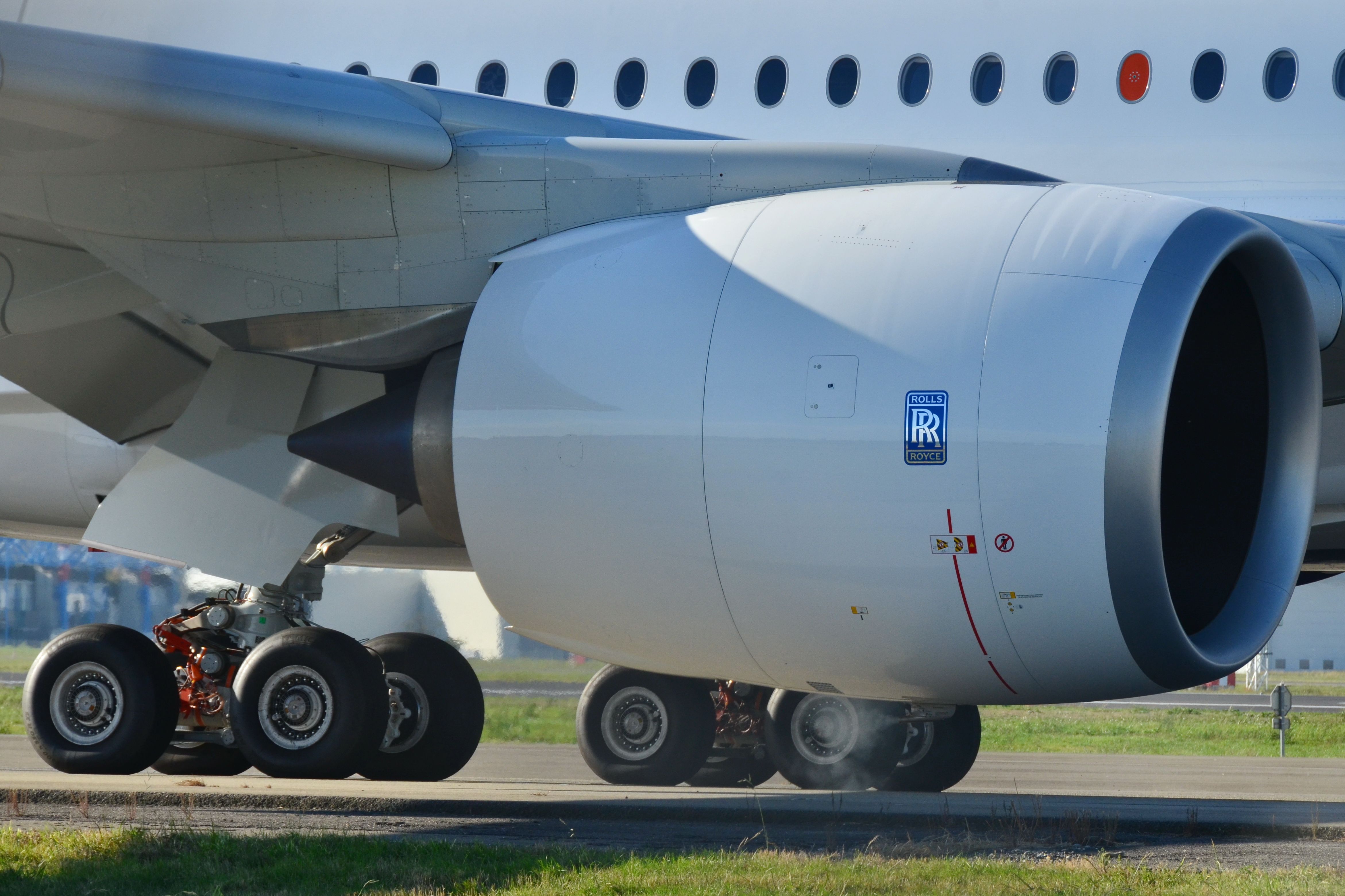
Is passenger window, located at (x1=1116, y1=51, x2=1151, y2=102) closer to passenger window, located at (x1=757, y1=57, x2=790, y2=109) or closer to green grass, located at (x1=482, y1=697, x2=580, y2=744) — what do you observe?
passenger window, located at (x1=757, y1=57, x2=790, y2=109)

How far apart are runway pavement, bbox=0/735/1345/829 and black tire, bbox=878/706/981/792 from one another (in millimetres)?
221

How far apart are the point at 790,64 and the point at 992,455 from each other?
4689 millimetres

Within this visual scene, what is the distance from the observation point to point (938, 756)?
376 inches

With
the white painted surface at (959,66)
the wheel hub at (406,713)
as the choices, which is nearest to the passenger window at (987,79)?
the white painted surface at (959,66)

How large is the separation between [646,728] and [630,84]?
399 cm

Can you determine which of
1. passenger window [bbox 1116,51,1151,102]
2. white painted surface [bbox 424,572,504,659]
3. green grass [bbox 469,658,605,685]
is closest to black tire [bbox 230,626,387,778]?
passenger window [bbox 1116,51,1151,102]

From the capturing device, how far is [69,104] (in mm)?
6219

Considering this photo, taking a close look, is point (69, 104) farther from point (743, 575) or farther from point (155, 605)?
point (155, 605)

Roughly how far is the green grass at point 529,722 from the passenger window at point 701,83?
857cm

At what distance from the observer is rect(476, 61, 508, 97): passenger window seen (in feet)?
32.4

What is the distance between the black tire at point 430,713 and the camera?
8.59 meters

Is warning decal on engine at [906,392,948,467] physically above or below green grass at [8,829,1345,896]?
above

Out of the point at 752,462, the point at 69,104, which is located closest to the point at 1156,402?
the point at 752,462

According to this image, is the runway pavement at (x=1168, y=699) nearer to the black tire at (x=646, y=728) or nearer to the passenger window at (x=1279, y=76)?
the black tire at (x=646, y=728)
